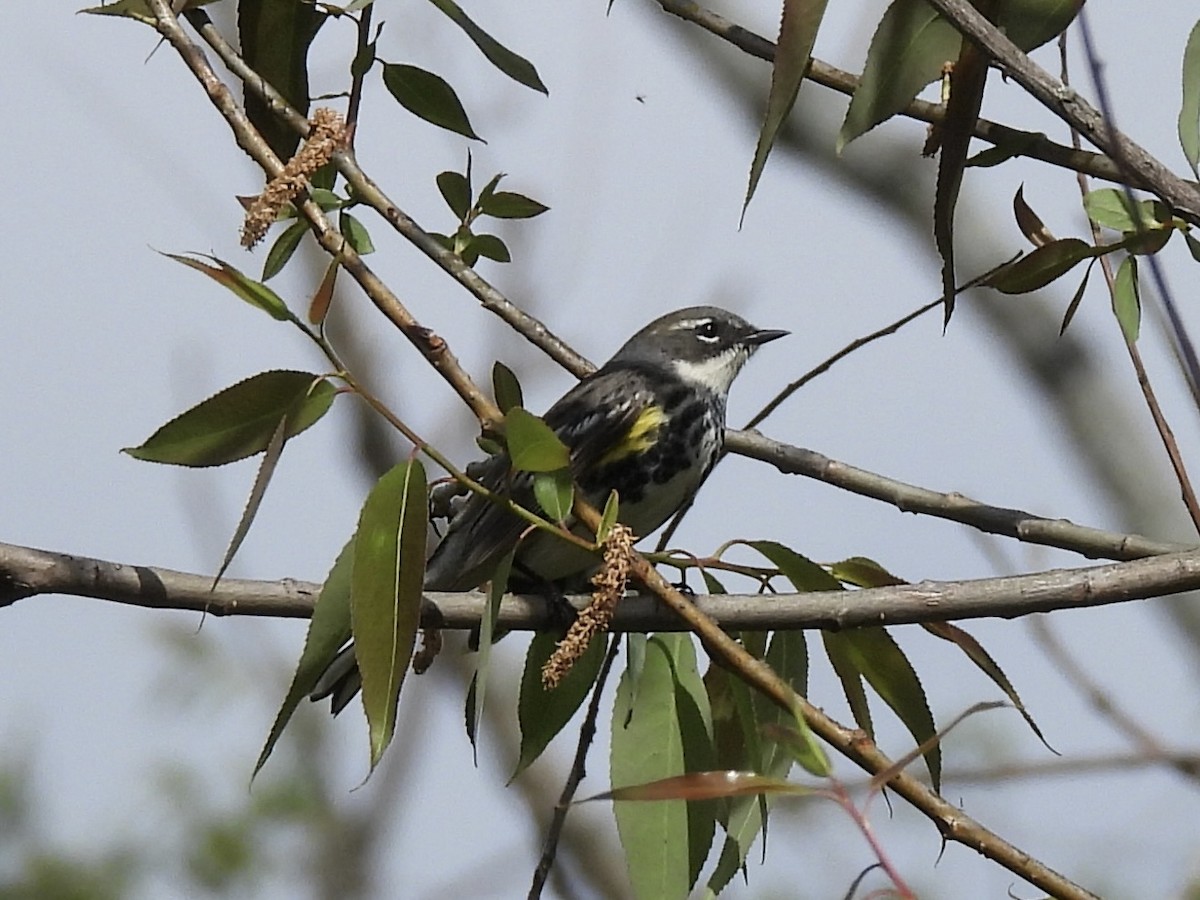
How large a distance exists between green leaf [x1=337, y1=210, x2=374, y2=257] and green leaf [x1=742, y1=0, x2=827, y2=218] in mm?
522

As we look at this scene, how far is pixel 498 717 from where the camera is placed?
5.32m

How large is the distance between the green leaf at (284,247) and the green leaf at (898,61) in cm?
54

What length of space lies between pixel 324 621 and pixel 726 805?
487mm

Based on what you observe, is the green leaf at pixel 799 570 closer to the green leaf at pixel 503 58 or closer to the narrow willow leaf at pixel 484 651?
the narrow willow leaf at pixel 484 651

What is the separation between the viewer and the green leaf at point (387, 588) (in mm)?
1288

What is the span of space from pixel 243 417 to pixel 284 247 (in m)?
0.32

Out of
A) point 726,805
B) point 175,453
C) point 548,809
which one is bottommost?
point 726,805

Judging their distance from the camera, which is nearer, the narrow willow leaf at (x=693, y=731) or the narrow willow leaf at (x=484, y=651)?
the narrow willow leaf at (x=484, y=651)

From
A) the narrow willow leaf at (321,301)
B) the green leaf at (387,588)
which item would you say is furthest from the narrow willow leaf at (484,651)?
the narrow willow leaf at (321,301)

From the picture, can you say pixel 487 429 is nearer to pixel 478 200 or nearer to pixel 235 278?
pixel 235 278

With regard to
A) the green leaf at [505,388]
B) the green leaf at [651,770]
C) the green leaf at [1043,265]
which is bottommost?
the green leaf at [651,770]

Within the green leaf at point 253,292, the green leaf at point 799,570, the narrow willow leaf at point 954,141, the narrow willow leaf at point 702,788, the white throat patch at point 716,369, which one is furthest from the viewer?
the white throat patch at point 716,369

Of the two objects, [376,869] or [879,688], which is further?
[376,869]

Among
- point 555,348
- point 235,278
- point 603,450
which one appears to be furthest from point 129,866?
point 235,278
